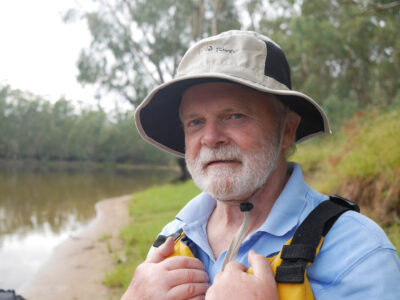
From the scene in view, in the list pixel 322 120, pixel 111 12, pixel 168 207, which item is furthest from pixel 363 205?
pixel 111 12

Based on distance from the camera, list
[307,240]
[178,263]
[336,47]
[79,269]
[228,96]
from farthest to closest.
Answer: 1. [336,47]
2. [79,269]
3. [228,96]
4. [178,263]
5. [307,240]

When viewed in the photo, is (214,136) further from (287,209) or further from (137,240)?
(137,240)

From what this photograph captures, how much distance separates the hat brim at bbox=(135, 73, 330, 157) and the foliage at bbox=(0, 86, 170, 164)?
43974mm

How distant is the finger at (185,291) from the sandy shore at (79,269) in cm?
419

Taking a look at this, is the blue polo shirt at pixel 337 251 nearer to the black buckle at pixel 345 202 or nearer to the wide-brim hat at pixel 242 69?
the black buckle at pixel 345 202

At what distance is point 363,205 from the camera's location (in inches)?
173

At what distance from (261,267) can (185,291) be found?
29cm

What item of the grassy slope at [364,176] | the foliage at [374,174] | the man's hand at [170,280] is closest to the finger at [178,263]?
the man's hand at [170,280]

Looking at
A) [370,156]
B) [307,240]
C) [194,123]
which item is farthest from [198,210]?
[370,156]

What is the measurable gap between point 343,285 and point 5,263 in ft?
30.9

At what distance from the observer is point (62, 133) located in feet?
183

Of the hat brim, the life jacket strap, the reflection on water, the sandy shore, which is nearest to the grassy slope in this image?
the sandy shore

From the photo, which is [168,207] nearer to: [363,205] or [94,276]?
[94,276]

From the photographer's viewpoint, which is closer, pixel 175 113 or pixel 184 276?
pixel 184 276
